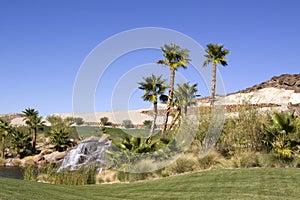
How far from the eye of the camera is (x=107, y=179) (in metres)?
13.2

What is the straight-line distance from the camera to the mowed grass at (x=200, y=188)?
8.11 m

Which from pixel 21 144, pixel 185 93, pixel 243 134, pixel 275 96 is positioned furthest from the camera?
pixel 275 96

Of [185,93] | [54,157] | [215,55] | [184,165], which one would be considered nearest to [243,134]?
[184,165]

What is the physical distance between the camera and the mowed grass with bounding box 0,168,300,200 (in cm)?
811

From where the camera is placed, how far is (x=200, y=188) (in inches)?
359

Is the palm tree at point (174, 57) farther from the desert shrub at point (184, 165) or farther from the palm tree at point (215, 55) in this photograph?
the desert shrub at point (184, 165)

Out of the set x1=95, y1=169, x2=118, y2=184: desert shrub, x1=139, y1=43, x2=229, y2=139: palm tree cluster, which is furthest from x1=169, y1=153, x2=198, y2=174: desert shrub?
x1=139, y1=43, x2=229, y2=139: palm tree cluster

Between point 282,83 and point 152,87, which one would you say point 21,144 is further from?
point 282,83

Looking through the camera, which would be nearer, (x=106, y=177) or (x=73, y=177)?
(x=73, y=177)

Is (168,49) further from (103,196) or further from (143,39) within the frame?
(103,196)

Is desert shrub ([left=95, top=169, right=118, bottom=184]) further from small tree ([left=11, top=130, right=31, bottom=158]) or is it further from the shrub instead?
small tree ([left=11, top=130, right=31, bottom=158])

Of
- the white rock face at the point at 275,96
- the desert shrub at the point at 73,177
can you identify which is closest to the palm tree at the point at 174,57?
the desert shrub at the point at 73,177

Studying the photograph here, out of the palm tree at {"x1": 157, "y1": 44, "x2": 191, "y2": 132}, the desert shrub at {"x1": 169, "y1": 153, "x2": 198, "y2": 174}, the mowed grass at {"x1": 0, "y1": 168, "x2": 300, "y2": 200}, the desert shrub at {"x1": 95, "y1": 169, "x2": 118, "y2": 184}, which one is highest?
the palm tree at {"x1": 157, "y1": 44, "x2": 191, "y2": 132}

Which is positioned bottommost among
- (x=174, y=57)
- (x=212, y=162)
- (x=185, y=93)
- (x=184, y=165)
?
(x=184, y=165)
